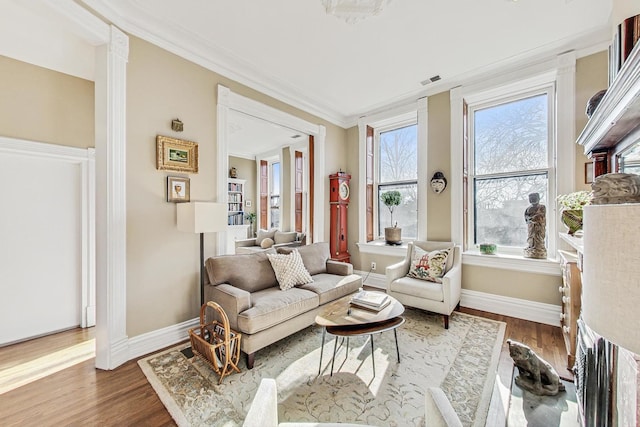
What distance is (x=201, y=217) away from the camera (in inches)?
97.2

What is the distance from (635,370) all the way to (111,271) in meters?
3.05

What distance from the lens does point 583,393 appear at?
4.56 feet

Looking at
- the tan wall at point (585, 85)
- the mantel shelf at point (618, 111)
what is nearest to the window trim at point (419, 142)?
the tan wall at point (585, 85)

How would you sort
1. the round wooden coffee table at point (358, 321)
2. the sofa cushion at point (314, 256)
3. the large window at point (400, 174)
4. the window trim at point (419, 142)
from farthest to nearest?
the large window at point (400, 174), the window trim at point (419, 142), the sofa cushion at point (314, 256), the round wooden coffee table at point (358, 321)

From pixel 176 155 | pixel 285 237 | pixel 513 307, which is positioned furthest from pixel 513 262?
pixel 176 155

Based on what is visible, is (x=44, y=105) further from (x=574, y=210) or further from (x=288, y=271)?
(x=574, y=210)

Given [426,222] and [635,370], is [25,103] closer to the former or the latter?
[635,370]

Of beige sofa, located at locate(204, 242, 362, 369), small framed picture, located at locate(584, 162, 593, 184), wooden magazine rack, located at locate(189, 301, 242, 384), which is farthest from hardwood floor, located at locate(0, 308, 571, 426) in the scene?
small framed picture, located at locate(584, 162, 593, 184)

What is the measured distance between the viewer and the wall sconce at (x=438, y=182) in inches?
146

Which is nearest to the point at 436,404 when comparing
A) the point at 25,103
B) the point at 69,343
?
the point at 69,343

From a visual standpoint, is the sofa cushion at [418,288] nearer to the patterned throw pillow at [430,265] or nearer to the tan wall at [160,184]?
the patterned throw pillow at [430,265]

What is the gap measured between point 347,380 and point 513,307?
2428mm

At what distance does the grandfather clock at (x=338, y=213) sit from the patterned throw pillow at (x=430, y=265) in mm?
1482

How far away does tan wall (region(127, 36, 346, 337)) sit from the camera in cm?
240
